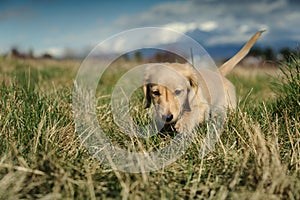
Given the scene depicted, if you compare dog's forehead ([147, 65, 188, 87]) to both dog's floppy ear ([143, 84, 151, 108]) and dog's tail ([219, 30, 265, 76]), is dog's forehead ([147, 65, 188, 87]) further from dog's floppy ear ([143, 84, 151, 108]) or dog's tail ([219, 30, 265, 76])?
dog's tail ([219, 30, 265, 76])

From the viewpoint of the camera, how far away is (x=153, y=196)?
6.46ft

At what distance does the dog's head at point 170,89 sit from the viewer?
3438mm

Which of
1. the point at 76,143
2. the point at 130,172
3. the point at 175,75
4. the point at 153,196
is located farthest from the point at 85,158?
the point at 175,75

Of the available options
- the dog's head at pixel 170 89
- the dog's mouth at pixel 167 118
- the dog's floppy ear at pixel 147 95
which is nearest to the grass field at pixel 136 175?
the dog's mouth at pixel 167 118

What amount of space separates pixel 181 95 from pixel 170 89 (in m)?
0.12

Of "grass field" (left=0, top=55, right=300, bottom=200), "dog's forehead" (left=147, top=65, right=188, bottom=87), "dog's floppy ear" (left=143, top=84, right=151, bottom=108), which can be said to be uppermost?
"dog's forehead" (left=147, top=65, right=188, bottom=87)

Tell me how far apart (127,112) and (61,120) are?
688mm

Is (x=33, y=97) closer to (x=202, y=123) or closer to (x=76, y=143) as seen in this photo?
(x=76, y=143)

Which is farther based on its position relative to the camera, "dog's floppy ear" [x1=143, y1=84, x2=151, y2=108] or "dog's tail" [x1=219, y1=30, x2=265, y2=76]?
"dog's tail" [x1=219, y1=30, x2=265, y2=76]

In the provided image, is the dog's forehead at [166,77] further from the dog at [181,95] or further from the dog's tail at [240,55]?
the dog's tail at [240,55]

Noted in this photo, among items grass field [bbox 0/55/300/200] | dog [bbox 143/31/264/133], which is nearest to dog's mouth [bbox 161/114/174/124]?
dog [bbox 143/31/264/133]

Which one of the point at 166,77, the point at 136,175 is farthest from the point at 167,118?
the point at 136,175

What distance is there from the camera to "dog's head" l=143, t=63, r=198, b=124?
3.44 meters

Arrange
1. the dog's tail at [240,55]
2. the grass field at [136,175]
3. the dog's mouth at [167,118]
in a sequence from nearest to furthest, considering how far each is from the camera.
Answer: the grass field at [136,175] → the dog's mouth at [167,118] → the dog's tail at [240,55]
